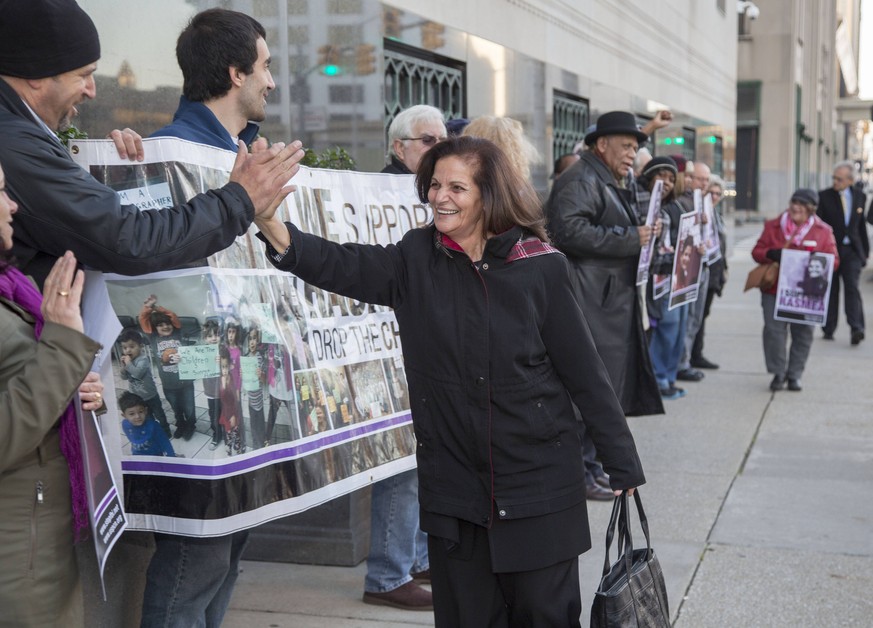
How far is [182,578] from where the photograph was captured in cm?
315

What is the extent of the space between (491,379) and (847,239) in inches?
427

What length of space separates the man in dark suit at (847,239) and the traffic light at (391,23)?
23.0 feet

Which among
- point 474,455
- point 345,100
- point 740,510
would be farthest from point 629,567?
point 345,100

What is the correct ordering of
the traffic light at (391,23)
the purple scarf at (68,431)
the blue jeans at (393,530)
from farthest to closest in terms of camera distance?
the traffic light at (391,23)
the blue jeans at (393,530)
the purple scarf at (68,431)

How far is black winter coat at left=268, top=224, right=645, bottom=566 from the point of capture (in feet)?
9.83

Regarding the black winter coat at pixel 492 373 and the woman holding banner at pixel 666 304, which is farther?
the woman holding banner at pixel 666 304

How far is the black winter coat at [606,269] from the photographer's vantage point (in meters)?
5.68

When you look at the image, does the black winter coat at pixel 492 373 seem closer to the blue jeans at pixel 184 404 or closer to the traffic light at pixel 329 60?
the blue jeans at pixel 184 404

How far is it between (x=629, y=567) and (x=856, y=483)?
4020 millimetres

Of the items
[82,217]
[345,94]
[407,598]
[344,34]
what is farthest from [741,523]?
[82,217]

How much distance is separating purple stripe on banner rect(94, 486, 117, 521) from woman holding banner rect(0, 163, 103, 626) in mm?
29

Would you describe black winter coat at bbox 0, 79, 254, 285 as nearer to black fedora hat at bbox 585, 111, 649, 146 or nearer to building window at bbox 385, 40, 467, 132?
black fedora hat at bbox 585, 111, 649, 146

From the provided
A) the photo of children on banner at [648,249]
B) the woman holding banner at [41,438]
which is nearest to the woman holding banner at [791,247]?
the photo of children on banner at [648,249]

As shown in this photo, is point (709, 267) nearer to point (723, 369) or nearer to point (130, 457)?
point (723, 369)
